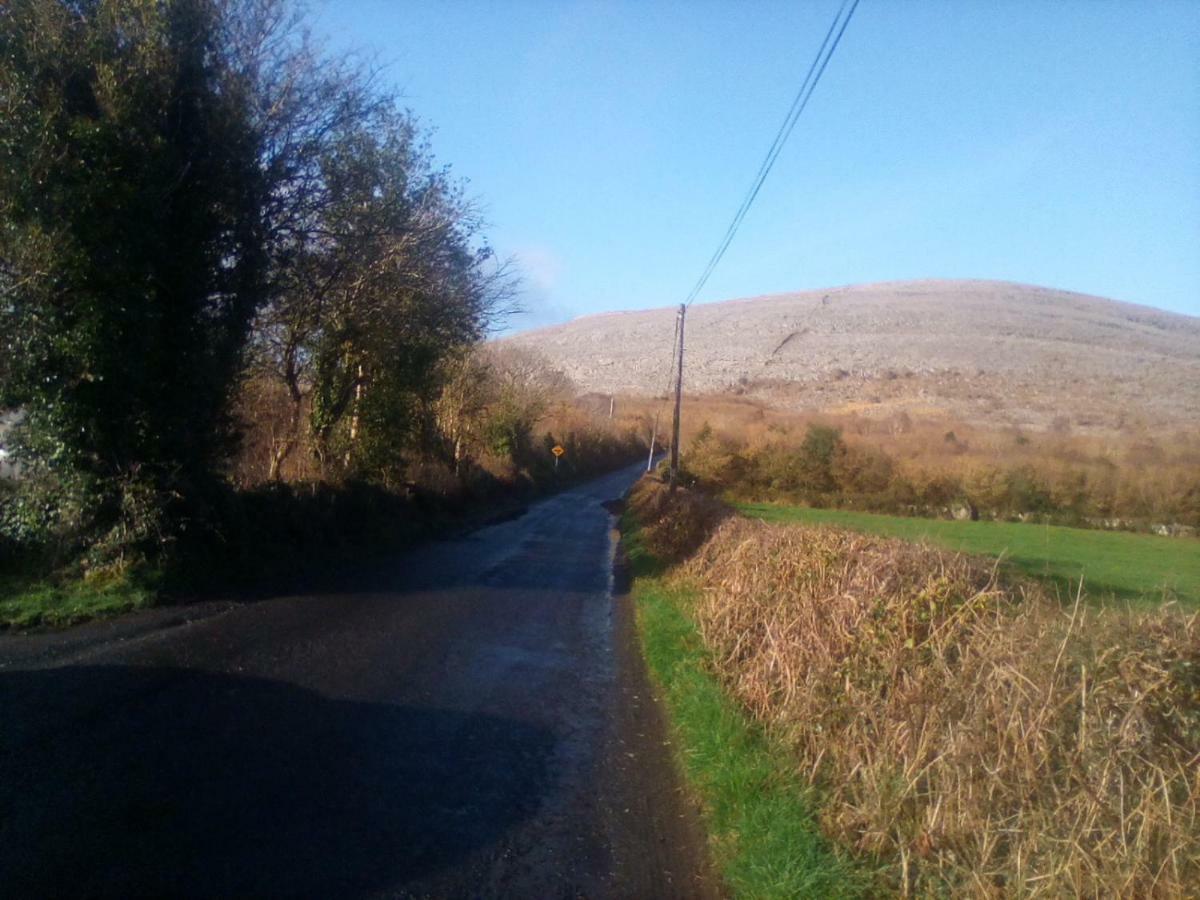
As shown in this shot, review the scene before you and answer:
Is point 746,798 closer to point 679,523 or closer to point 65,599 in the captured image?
point 65,599

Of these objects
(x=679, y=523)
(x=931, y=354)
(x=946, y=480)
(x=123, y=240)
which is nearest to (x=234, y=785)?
(x=123, y=240)

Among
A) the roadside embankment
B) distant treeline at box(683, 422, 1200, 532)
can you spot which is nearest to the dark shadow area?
the roadside embankment

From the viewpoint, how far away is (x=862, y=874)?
4973 mm

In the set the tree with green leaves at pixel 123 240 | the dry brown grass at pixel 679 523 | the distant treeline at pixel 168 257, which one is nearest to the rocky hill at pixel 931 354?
the dry brown grass at pixel 679 523

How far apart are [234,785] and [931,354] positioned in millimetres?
63576

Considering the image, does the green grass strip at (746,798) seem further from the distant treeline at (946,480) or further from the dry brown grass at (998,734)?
the distant treeline at (946,480)

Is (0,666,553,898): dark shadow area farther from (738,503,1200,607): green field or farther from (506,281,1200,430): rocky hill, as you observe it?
(506,281,1200,430): rocky hill

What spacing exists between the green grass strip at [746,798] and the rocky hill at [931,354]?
24.4 meters

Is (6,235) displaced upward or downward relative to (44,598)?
upward

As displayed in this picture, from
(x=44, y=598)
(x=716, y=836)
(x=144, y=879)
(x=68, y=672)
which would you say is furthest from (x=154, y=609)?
(x=716, y=836)

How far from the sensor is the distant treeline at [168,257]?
1153 cm

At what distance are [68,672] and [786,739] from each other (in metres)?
6.25

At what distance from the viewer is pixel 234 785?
5.84m

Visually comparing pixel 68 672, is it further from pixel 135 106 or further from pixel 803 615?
pixel 135 106
